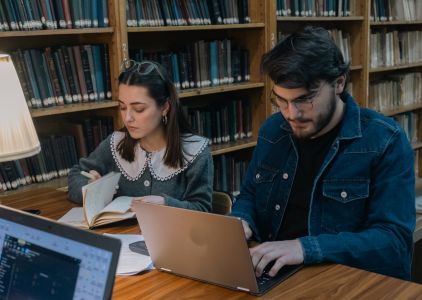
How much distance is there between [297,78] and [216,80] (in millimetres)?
1840

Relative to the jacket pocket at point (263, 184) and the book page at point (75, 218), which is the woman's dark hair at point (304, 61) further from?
the book page at point (75, 218)

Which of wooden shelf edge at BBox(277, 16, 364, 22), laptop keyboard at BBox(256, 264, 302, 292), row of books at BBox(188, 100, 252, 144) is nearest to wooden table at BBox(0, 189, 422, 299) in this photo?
laptop keyboard at BBox(256, 264, 302, 292)

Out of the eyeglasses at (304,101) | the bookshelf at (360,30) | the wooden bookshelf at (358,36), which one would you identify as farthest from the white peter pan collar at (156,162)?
the wooden bookshelf at (358,36)

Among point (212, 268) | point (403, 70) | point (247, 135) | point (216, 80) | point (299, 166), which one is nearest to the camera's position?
point (212, 268)

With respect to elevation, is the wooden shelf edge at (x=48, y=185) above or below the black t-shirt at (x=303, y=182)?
below

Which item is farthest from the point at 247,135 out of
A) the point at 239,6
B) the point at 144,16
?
the point at 144,16

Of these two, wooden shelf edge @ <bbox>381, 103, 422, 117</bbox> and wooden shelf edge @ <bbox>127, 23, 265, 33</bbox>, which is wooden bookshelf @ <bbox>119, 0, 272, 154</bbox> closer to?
wooden shelf edge @ <bbox>127, 23, 265, 33</bbox>

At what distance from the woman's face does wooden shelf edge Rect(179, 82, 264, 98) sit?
99cm

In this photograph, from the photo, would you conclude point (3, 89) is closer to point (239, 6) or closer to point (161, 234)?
point (161, 234)

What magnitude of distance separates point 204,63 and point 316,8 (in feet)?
3.42

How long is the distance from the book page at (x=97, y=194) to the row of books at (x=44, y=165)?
869mm

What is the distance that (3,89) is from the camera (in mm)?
1524

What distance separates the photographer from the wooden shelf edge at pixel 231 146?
3193 millimetres

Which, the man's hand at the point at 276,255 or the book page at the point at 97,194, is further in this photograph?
the book page at the point at 97,194
